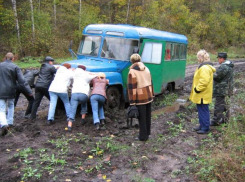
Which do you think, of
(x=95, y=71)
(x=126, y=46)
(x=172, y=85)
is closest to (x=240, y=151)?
(x=95, y=71)

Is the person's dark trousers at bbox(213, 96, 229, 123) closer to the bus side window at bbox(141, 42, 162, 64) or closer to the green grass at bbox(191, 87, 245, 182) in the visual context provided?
the green grass at bbox(191, 87, 245, 182)

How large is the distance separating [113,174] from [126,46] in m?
5.11

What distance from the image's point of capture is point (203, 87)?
671 centimetres

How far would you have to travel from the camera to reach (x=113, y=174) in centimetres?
497

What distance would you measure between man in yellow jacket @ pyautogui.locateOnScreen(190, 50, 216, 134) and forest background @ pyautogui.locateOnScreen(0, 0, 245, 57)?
68.2 ft

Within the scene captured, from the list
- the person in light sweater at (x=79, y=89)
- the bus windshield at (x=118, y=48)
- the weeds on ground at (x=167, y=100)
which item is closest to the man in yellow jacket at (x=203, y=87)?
the person in light sweater at (x=79, y=89)

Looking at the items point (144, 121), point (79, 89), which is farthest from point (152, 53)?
point (144, 121)

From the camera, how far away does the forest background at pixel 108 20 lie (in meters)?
25.6

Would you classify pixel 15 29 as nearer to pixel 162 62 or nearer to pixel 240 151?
pixel 162 62

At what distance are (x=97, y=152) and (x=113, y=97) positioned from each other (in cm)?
333

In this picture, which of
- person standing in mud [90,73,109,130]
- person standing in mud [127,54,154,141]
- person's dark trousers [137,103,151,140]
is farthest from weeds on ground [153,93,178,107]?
person standing in mud [127,54,154,141]

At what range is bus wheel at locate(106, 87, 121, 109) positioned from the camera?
8.73 m

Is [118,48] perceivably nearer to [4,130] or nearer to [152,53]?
[152,53]

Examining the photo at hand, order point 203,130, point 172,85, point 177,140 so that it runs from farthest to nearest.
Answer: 1. point 172,85
2. point 203,130
3. point 177,140
